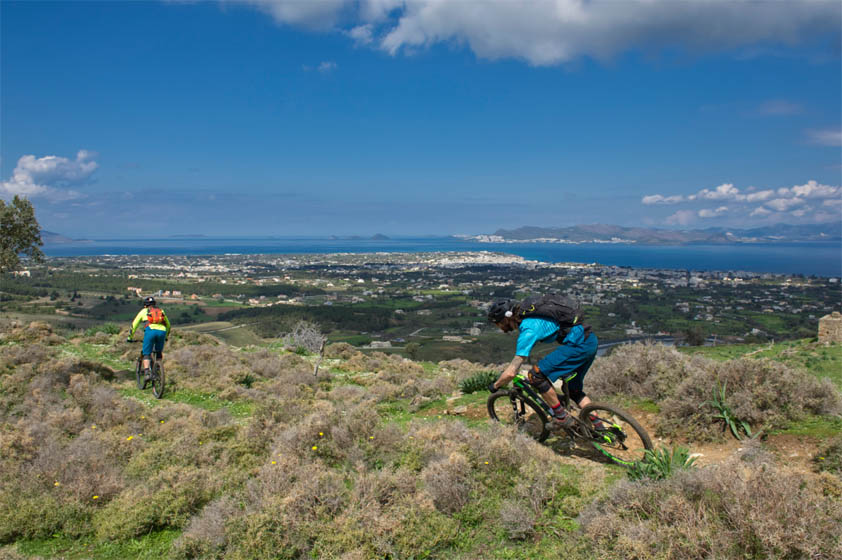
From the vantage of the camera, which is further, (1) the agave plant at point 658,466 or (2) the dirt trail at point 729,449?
(2) the dirt trail at point 729,449

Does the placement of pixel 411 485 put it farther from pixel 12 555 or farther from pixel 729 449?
pixel 729 449

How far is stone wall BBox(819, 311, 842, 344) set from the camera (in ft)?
52.4

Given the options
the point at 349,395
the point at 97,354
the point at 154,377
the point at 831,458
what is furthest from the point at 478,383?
the point at 97,354

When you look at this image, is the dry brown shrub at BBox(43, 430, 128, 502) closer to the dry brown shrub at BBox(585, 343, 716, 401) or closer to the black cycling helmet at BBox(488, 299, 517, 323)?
the black cycling helmet at BBox(488, 299, 517, 323)

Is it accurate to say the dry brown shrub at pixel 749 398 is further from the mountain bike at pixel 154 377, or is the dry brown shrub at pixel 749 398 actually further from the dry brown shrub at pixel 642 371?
the mountain bike at pixel 154 377

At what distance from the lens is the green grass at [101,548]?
4340 mm

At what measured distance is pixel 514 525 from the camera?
4176 mm

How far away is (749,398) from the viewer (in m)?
6.12

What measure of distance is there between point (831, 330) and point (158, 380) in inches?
872

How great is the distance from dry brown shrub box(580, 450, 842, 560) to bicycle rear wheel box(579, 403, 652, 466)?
4.79 ft

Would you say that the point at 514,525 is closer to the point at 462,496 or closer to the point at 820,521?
the point at 462,496

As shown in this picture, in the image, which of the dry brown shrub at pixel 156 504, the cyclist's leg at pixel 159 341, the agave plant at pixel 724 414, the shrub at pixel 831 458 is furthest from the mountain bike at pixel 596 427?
the cyclist's leg at pixel 159 341

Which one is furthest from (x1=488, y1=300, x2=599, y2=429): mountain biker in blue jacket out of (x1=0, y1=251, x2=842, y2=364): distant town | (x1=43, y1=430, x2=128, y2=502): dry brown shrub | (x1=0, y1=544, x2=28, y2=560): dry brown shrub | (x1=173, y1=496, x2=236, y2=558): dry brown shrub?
(x1=0, y1=251, x2=842, y2=364): distant town

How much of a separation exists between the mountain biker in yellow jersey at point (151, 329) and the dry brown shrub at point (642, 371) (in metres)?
9.79
